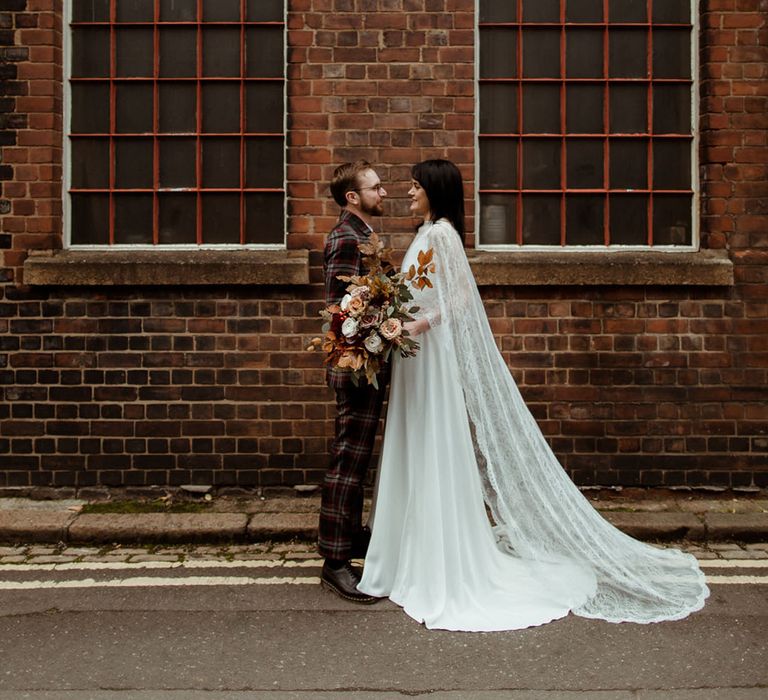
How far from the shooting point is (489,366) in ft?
16.0

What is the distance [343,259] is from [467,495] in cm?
138

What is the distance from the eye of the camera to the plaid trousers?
4.83 meters

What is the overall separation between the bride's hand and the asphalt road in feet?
4.52

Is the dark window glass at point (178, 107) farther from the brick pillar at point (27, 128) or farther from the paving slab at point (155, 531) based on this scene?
the paving slab at point (155, 531)

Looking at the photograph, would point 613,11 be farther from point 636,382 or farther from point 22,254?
point 22,254

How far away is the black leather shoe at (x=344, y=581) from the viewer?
4648mm

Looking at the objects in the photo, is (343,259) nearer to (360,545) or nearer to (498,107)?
(360,545)

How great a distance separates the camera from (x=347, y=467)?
489 centimetres

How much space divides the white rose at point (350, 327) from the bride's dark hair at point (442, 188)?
0.76 meters

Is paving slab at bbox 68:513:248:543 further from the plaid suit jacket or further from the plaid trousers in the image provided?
the plaid suit jacket

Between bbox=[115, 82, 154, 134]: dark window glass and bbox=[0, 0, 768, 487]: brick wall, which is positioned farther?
bbox=[115, 82, 154, 134]: dark window glass

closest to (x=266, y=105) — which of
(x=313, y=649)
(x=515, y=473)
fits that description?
(x=515, y=473)

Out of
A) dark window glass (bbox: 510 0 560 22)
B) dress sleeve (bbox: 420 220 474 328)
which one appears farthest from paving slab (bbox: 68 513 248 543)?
dark window glass (bbox: 510 0 560 22)

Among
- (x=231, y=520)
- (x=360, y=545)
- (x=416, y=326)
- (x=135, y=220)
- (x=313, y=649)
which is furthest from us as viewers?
(x=135, y=220)
